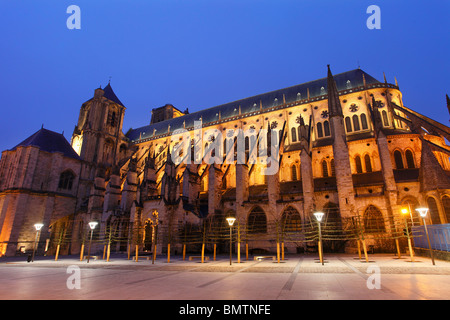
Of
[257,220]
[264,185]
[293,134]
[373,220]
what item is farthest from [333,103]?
[257,220]

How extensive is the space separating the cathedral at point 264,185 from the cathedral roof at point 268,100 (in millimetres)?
264

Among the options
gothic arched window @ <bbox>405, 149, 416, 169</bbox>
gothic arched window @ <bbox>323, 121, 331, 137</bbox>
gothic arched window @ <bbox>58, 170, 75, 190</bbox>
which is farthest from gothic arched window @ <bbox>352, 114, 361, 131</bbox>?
gothic arched window @ <bbox>58, 170, 75, 190</bbox>

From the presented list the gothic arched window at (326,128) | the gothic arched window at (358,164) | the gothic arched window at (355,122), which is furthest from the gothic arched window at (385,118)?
the gothic arched window at (326,128)

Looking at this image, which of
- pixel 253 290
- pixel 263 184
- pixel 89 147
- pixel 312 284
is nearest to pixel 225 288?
pixel 253 290

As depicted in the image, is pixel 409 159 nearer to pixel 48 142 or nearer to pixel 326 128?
pixel 326 128

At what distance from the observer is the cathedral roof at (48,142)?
3156 cm

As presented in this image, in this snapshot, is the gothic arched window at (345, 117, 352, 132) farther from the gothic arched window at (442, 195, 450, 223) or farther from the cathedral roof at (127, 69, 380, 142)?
the gothic arched window at (442, 195, 450, 223)

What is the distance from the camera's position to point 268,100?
38.4 metres

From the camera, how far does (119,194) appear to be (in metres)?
31.7

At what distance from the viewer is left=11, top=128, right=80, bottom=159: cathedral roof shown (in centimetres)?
3156

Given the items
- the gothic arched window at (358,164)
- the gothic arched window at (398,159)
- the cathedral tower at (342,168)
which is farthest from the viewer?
the gothic arched window at (358,164)

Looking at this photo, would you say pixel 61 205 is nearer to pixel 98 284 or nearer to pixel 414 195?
pixel 98 284

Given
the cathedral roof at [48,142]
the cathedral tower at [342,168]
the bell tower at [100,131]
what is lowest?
the cathedral tower at [342,168]

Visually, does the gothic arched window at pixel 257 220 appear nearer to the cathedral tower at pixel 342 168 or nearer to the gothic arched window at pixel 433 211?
the cathedral tower at pixel 342 168
